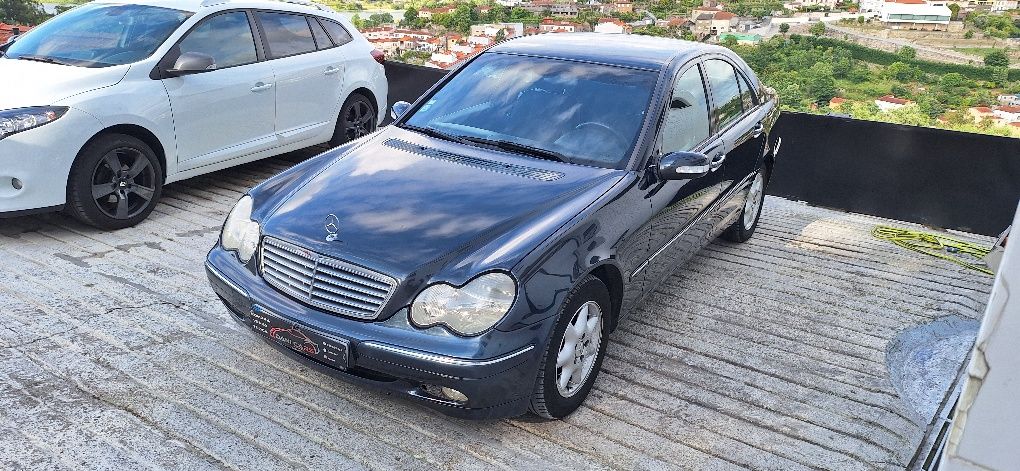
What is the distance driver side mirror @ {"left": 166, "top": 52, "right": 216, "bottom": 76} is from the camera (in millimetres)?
5609

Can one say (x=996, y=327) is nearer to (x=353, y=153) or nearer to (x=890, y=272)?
(x=353, y=153)

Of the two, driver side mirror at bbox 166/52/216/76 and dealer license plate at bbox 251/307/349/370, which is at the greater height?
driver side mirror at bbox 166/52/216/76

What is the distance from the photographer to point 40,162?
195 inches

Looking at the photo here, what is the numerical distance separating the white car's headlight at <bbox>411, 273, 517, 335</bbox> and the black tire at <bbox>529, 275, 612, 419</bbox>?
28 centimetres

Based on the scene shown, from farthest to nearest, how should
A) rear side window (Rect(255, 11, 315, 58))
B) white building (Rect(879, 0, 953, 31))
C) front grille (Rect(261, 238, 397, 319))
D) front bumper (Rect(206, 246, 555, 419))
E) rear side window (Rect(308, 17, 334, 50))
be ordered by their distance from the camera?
white building (Rect(879, 0, 953, 31)) < rear side window (Rect(308, 17, 334, 50)) < rear side window (Rect(255, 11, 315, 58)) < front grille (Rect(261, 238, 397, 319)) < front bumper (Rect(206, 246, 555, 419))

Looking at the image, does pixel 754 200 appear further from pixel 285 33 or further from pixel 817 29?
pixel 817 29

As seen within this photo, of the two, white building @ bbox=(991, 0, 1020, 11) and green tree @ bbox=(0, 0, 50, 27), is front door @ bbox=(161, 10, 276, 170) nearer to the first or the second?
green tree @ bbox=(0, 0, 50, 27)

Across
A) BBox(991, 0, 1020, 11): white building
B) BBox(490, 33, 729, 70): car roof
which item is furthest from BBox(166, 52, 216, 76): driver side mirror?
BBox(991, 0, 1020, 11): white building

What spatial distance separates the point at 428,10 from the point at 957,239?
12.2 meters

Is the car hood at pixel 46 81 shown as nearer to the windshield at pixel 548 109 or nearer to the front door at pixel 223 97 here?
the front door at pixel 223 97

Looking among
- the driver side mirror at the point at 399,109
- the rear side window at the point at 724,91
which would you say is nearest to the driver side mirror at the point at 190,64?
the driver side mirror at the point at 399,109

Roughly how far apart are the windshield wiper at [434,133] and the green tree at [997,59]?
18.8m

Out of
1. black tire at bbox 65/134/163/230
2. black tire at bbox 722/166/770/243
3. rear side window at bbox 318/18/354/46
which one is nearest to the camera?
black tire at bbox 65/134/163/230

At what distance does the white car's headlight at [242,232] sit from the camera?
11.3ft
